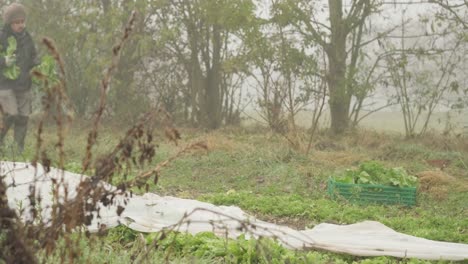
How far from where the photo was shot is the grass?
399cm

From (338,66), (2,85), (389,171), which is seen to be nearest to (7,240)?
(389,171)

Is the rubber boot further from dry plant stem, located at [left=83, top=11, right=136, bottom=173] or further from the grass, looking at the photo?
dry plant stem, located at [left=83, top=11, right=136, bottom=173]

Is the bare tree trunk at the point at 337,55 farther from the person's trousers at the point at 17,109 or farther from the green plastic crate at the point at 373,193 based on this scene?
the person's trousers at the point at 17,109

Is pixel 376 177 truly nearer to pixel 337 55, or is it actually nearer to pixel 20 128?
pixel 20 128

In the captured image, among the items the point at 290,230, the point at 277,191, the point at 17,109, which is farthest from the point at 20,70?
the point at 290,230

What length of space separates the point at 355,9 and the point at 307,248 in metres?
9.98

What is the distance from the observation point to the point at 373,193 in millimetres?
7598

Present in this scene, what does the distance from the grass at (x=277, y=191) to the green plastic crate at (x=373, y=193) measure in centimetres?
16

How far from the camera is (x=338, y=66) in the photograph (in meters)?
13.9

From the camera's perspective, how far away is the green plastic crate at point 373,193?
24.6 feet

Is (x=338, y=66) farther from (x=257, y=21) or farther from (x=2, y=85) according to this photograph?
(x=2, y=85)

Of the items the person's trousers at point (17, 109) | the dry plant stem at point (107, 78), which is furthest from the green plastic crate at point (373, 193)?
the dry plant stem at point (107, 78)

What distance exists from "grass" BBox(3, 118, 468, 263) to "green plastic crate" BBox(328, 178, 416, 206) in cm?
16

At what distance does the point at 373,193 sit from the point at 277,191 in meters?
1.25
